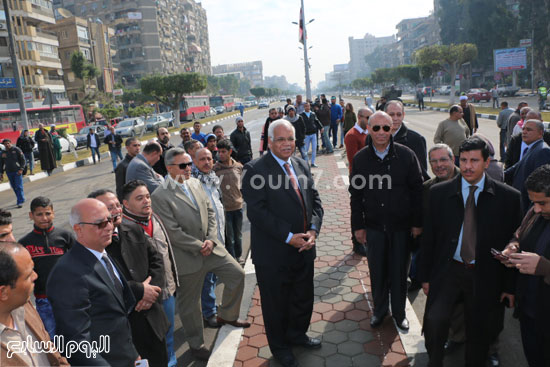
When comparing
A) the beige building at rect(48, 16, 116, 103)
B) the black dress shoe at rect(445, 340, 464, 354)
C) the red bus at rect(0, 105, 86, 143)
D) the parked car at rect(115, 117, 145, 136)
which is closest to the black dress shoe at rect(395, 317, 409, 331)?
the black dress shoe at rect(445, 340, 464, 354)

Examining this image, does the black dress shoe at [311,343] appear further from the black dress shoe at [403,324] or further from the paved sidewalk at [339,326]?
the black dress shoe at [403,324]

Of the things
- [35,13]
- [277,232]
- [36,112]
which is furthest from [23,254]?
[35,13]

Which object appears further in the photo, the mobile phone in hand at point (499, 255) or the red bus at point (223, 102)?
the red bus at point (223, 102)

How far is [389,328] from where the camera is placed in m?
3.97

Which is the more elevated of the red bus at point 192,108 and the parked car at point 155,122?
the red bus at point 192,108

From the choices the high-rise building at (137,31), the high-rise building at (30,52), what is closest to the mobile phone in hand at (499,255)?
the high-rise building at (30,52)

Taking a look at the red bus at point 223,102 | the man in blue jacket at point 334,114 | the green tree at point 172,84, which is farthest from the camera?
the red bus at point 223,102

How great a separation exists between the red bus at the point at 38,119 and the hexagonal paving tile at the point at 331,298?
26212mm

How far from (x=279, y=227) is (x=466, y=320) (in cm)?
161

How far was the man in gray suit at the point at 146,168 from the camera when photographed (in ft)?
16.1

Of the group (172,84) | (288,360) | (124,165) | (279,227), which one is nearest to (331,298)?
(288,360)

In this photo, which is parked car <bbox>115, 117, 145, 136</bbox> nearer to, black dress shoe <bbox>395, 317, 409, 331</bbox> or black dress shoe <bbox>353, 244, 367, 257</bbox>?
black dress shoe <bbox>353, 244, 367, 257</bbox>

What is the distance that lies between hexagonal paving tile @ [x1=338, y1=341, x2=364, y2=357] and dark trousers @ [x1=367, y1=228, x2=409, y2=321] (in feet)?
1.60

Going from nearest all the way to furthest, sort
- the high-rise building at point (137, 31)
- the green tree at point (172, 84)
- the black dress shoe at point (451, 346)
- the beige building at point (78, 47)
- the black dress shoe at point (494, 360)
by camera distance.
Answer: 1. the black dress shoe at point (494, 360)
2. the black dress shoe at point (451, 346)
3. the green tree at point (172, 84)
4. the beige building at point (78, 47)
5. the high-rise building at point (137, 31)
